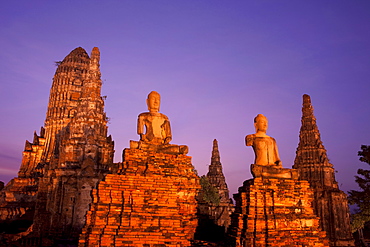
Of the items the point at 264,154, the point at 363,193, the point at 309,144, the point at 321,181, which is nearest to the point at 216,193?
the point at 309,144

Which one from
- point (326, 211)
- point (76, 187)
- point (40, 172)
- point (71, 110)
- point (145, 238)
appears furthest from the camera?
point (71, 110)

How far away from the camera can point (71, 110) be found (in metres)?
46.3

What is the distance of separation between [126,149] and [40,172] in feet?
124

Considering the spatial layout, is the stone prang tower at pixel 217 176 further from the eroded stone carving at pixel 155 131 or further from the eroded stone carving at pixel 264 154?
the eroded stone carving at pixel 155 131

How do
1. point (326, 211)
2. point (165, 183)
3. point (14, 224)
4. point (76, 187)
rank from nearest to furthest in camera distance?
point (165, 183), point (76, 187), point (326, 211), point (14, 224)

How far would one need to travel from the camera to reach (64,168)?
31.1 m

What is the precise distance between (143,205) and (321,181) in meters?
32.0

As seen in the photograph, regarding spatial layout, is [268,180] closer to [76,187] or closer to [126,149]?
[126,149]

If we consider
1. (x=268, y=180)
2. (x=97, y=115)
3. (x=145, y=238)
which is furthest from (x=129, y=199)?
(x=97, y=115)

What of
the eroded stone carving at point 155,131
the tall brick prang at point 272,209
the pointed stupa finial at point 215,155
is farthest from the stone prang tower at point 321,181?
the eroded stone carving at point 155,131

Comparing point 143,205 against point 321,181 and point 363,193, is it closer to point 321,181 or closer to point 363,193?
point 363,193

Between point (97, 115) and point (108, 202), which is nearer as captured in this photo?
point (108, 202)

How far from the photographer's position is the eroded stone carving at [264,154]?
34.4 ft

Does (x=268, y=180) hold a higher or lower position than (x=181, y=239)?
higher
